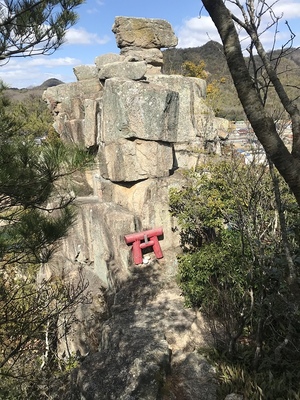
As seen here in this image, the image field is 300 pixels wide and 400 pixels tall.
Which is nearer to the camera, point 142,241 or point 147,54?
point 142,241

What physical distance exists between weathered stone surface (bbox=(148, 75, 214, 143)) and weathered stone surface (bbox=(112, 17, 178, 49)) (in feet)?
5.20

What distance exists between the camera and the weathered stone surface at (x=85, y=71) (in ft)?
41.5

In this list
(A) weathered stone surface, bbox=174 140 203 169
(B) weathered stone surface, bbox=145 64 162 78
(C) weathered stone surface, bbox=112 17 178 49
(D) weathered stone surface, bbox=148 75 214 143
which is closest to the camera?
(A) weathered stone surface, bbox=174 140 203 169

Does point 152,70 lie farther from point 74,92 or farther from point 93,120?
point 74,92

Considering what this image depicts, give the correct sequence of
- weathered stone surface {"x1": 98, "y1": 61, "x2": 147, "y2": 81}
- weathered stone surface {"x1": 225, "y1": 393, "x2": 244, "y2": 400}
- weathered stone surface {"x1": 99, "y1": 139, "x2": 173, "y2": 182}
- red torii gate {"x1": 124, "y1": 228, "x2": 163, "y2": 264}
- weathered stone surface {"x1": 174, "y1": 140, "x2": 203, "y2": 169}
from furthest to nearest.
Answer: weathered stone surface {"x1": 174, "y1": 140, "x2": 203, "y2": 169} → weathered stone surface {"x1": 98, "y1": 61, "x2": 147, "y2": 81} → weathered stone surface {"x1": 99, "y1": 139, "x2": 173, "y2": 182} → red torii gate {"x1": 124, "y1": 228, "x2": 163, "y2": 264} → weathered stone surface {"x1": 225, "y1": 393, "x2": 244, "y2": 400}

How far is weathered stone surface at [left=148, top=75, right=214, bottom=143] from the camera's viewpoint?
36.1 feet

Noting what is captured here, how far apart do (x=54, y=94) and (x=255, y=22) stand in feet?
40.5

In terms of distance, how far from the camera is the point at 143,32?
1152cm

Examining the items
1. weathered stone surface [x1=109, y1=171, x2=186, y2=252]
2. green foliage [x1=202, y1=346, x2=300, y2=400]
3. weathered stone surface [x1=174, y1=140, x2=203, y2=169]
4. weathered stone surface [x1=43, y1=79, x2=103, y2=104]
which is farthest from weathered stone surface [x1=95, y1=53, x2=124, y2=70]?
green foliage [x1=202, y1=346, x2=300, y2=400]

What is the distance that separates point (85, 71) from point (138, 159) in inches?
230

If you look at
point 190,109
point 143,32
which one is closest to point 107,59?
point 143,32

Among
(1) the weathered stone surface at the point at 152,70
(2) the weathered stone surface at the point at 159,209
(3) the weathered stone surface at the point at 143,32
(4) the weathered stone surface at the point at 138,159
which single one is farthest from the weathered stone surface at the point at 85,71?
(2) the weathered stone surface at the point at 159,209

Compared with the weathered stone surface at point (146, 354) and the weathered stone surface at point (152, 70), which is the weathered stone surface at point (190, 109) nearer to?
the weathered stone surface at point (152, 70)

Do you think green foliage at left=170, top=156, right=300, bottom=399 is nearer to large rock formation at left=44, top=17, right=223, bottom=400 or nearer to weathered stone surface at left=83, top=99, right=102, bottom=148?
large rock formation at left=44, top=17, right=223, bottom=400
